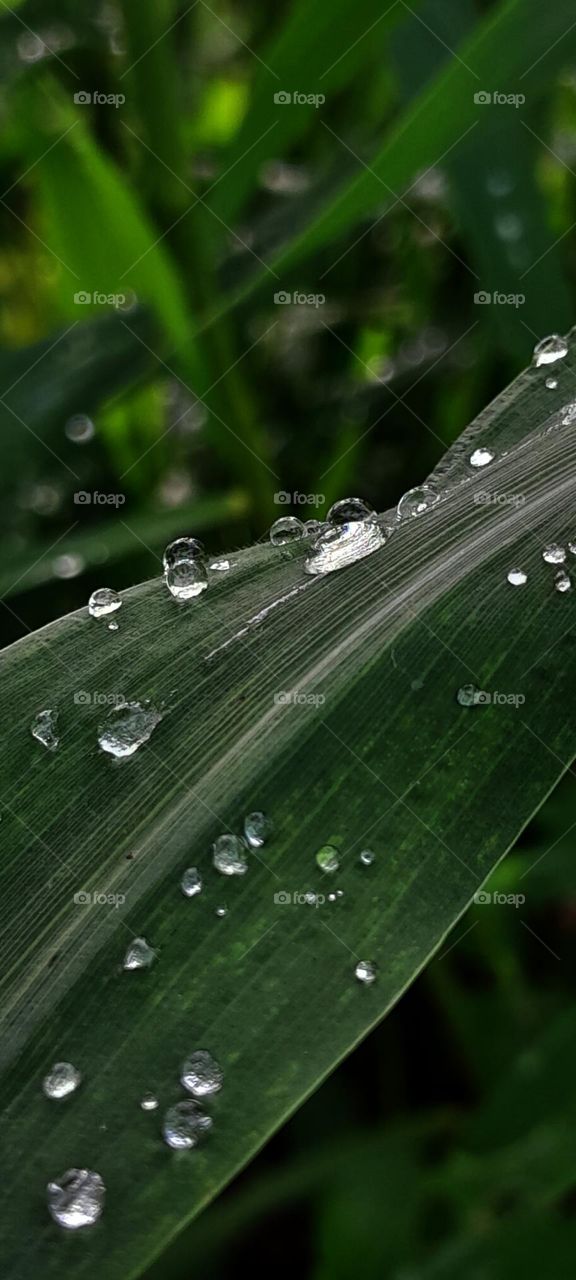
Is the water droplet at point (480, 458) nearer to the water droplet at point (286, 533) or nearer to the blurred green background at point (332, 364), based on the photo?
the water droplet at point (286, 533)

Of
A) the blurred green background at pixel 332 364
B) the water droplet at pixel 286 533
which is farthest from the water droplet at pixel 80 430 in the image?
the water droplet at pixel 286 533

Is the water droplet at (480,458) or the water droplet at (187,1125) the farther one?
the water droplet at (480,458)

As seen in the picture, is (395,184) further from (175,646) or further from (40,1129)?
(40,1129)

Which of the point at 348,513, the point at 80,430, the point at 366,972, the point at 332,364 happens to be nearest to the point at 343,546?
the point at 348,513

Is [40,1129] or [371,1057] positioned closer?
[40,1129]

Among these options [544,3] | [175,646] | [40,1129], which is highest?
[544,3]

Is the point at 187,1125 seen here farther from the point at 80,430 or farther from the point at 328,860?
the point at 80,430

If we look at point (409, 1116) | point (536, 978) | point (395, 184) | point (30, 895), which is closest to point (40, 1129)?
point (30, 895)
